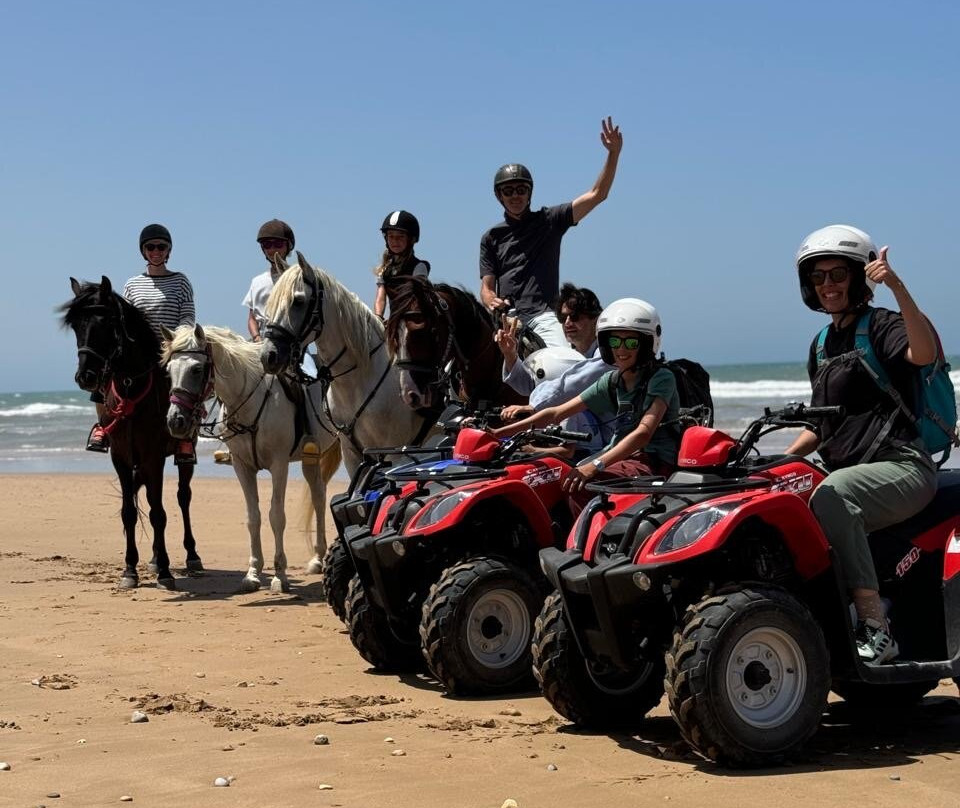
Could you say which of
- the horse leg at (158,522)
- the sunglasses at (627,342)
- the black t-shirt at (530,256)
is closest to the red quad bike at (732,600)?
the sunglasses at (627,342)

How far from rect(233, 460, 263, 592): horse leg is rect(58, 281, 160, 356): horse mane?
50.4 inches

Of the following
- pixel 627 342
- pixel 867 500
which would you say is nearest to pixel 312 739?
pixel 627 342

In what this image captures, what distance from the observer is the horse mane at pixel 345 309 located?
420 inches

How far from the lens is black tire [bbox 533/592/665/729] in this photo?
619 cm

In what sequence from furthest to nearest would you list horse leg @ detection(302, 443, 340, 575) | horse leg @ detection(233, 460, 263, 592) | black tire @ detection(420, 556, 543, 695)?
horse leg @ detection(302, 443, 340, 575) → horse leg @ detection(233, 460, 263, 592) → black tire @ detection(420, 556, 543, 695)

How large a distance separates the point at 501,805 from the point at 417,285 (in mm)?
4422

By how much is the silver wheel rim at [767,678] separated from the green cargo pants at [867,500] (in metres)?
0.38

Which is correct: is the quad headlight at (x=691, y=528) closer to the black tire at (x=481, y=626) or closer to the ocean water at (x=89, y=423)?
the black tire at (x=481, y=626)

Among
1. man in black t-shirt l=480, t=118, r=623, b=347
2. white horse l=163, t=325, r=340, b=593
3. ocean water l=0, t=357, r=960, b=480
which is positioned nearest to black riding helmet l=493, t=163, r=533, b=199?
man in black t-shirt l=480, t=118, r=623, b=347

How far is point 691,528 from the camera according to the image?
557 centimetres

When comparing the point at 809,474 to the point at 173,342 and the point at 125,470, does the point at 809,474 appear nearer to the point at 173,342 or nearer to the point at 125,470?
the point at 173,342

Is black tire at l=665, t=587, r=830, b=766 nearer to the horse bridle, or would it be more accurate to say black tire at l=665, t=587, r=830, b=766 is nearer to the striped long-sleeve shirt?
the horse bridle

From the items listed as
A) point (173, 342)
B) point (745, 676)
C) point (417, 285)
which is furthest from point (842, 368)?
point (173, 342)

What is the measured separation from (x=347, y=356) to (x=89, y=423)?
124 feet
